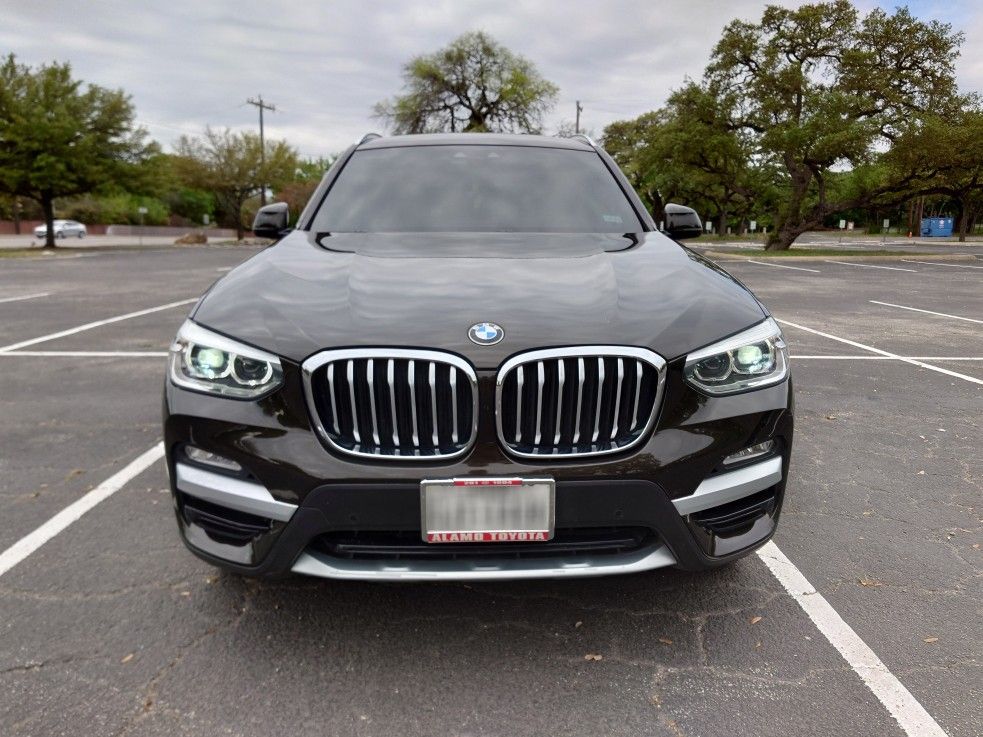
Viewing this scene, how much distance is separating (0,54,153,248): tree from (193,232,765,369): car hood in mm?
32263

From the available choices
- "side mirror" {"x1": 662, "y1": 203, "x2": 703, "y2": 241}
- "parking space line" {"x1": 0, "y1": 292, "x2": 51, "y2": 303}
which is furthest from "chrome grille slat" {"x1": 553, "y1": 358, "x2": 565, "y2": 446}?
"parking space line" {"x1": 0, "y1": 292, "x2": 51, "y2": 303}

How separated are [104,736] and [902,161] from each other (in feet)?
96.8

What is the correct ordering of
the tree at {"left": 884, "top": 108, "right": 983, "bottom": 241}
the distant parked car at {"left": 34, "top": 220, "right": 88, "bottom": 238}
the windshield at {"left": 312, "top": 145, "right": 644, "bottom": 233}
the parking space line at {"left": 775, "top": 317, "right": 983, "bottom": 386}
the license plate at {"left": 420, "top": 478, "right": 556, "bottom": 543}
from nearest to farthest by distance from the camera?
the license plate at {"left": 420, "top": 478, "right": 556, "bottom": 543} → the windshield at {"left": 312, "top": 145, "right": 644, "bottom": 233} → the parking space line at {"left": 775, "top": 317, "right": 983, "bottom": 386} → the tree at {"left": 884, "top": 108, "right": 983, "bottom": 241} → the distant parked car at {"left": 34, "top": 220, "right": 88, "bottom": 238}

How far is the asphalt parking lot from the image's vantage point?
1975 mm

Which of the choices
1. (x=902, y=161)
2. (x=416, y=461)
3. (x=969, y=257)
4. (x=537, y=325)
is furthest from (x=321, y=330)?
(x=969, y=257)

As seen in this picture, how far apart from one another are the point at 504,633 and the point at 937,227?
6987cm

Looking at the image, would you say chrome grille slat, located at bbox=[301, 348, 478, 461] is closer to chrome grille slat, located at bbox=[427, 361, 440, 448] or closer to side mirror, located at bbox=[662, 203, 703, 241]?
chrome grille slat, located at bbox=[427, 361, 440, 448]

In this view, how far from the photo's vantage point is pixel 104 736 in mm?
1875

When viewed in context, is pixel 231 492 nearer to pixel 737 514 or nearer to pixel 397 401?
pixel 397 401

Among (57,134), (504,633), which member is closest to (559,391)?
(504,633)

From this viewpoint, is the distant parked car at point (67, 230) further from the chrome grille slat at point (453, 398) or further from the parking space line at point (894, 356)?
the chrome grille slat at point (453, 398)

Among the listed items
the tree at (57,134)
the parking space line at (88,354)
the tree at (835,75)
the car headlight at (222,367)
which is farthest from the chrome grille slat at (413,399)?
the tree at (57,134)

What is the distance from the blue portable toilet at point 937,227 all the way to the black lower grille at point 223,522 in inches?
2723

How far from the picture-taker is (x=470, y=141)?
153 inches
